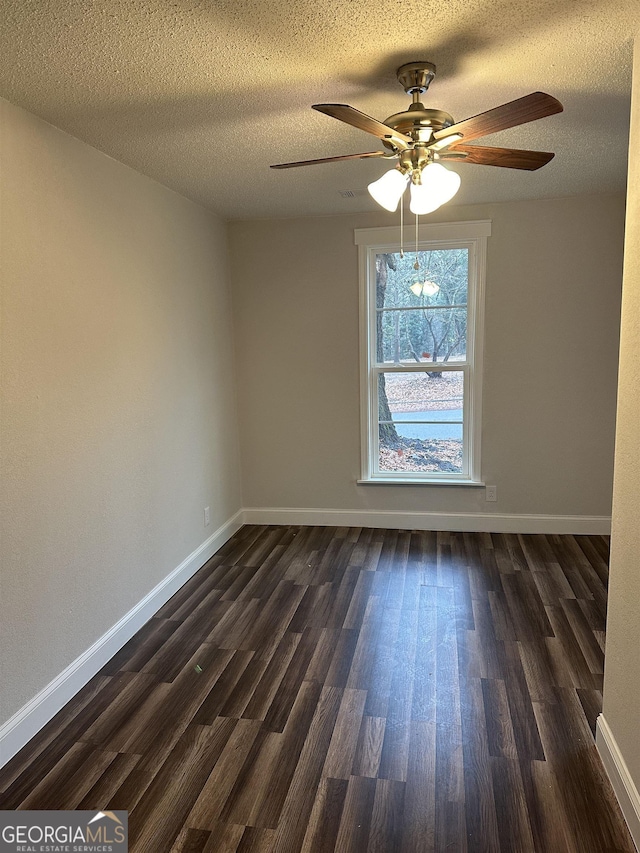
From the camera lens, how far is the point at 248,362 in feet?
14.7

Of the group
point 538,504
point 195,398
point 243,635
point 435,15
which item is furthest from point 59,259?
point 538,504

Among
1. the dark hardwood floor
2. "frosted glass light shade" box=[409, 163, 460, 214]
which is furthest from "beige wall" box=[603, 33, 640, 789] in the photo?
"frosted glass light shade" box=[409, 163, 460, 214]

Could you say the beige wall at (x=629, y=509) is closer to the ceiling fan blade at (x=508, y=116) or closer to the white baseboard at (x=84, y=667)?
the ceiling fan blade at (x=508, y=116)

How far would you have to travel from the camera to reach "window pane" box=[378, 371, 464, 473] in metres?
4.31

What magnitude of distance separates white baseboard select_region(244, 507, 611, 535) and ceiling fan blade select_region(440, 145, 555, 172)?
9.29ft

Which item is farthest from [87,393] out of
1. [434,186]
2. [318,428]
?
[318,428]

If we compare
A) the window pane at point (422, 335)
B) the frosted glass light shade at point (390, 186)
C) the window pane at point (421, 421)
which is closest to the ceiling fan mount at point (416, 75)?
the frosted glass light shade at point (390, 186)

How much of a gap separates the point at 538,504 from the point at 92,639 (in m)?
3.22

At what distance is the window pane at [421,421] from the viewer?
170 inches

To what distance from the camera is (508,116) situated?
1.67m

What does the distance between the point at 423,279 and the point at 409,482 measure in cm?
157

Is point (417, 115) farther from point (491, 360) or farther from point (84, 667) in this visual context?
point (84, 667)

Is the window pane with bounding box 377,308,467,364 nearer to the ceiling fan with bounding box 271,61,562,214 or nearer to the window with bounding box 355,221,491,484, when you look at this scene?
the window with bounding box 355,221,491,484

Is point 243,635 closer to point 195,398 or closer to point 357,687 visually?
point 357,687
